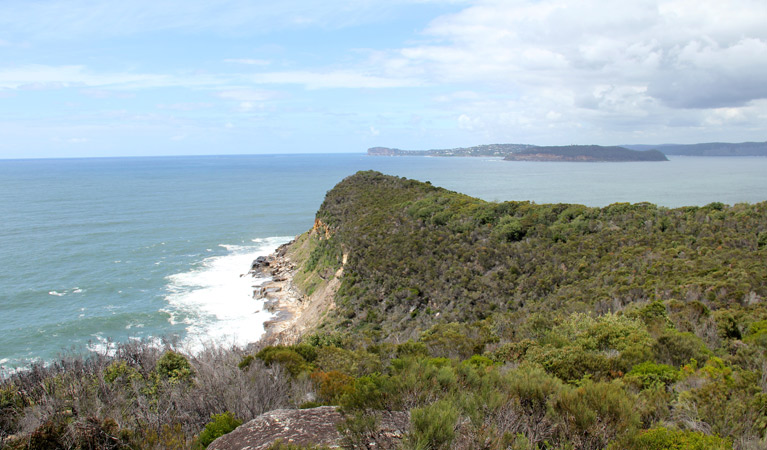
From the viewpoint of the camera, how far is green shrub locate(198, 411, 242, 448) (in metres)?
6.40

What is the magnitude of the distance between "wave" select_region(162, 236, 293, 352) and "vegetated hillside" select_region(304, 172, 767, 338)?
673 centimetres

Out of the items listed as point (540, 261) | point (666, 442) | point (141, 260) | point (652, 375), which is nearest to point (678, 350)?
point (652, 375)

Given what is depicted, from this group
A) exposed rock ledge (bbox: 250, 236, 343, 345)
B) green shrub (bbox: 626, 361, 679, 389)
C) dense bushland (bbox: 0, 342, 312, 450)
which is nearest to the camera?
dense bushland (bbox: 0, 342, 312, 450)

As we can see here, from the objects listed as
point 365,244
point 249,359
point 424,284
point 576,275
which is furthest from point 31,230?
point 576,275

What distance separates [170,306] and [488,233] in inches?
921

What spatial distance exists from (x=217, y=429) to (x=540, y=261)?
18703mm

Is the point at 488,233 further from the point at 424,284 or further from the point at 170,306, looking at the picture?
the point at 170,306

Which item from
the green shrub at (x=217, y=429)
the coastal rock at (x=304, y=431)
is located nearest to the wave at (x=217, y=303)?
the green shrub at (x=217, y=429)

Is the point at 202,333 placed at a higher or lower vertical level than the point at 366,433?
lower

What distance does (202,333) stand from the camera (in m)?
27.3

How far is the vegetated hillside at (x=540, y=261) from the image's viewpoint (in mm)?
15773

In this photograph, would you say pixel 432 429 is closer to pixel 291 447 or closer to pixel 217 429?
pixel 291 447

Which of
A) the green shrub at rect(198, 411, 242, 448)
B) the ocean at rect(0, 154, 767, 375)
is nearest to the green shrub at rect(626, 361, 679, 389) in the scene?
the green shrub at rect(198, 411, 242, 448)

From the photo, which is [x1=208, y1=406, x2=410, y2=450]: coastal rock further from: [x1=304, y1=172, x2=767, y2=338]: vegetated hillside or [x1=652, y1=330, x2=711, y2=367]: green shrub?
[x1=304, y1=172, x2=767, y2=338]: vegetated hillside
